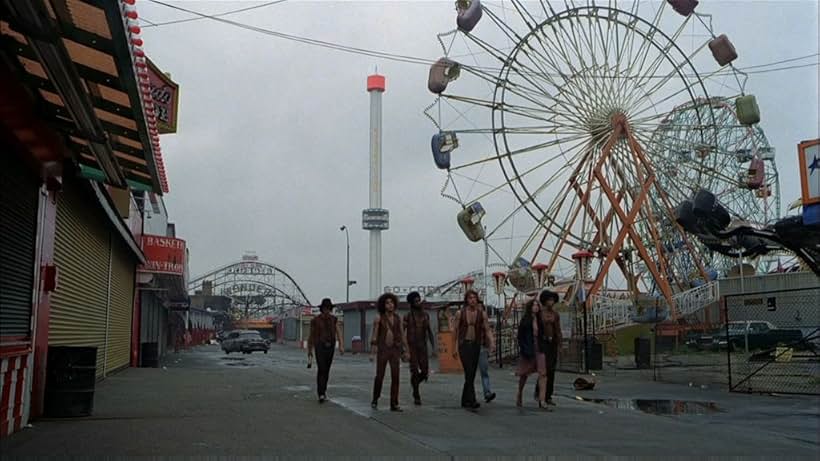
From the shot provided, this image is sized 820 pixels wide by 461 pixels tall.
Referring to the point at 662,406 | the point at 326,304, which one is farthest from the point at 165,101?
the point at 662,406

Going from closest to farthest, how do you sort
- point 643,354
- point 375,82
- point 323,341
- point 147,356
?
point 323,341 < point 643,354 < point 147,356 < point 375,82

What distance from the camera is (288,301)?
5330 inches

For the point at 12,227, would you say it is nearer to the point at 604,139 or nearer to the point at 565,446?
the point at 565,446

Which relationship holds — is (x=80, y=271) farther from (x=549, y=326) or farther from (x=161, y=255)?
(x=161, y=255)

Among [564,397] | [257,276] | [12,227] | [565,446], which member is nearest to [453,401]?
[564,397]

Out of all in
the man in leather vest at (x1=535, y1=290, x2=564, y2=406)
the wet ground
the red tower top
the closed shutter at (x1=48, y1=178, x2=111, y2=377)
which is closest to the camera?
the wet ground

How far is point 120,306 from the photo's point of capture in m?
22.8

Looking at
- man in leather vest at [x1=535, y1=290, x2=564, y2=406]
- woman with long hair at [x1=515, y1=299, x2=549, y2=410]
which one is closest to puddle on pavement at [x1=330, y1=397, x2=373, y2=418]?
woman with long hair at [x1=515, y1=299, x2=549, y2=410]

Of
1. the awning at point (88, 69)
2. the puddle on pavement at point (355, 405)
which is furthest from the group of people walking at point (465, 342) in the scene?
the awning at point (88, 69)

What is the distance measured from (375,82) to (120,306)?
81.8 meters

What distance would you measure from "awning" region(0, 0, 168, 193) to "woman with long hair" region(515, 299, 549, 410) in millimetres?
5710

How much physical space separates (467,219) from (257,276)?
102316mm

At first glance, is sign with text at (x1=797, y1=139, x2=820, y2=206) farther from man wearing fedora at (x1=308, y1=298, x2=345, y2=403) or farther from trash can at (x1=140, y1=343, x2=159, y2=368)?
trash can at (x1=140, y1=343, x2=159, y2=368)

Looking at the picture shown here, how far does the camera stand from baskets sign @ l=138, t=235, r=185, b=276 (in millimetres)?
26844
